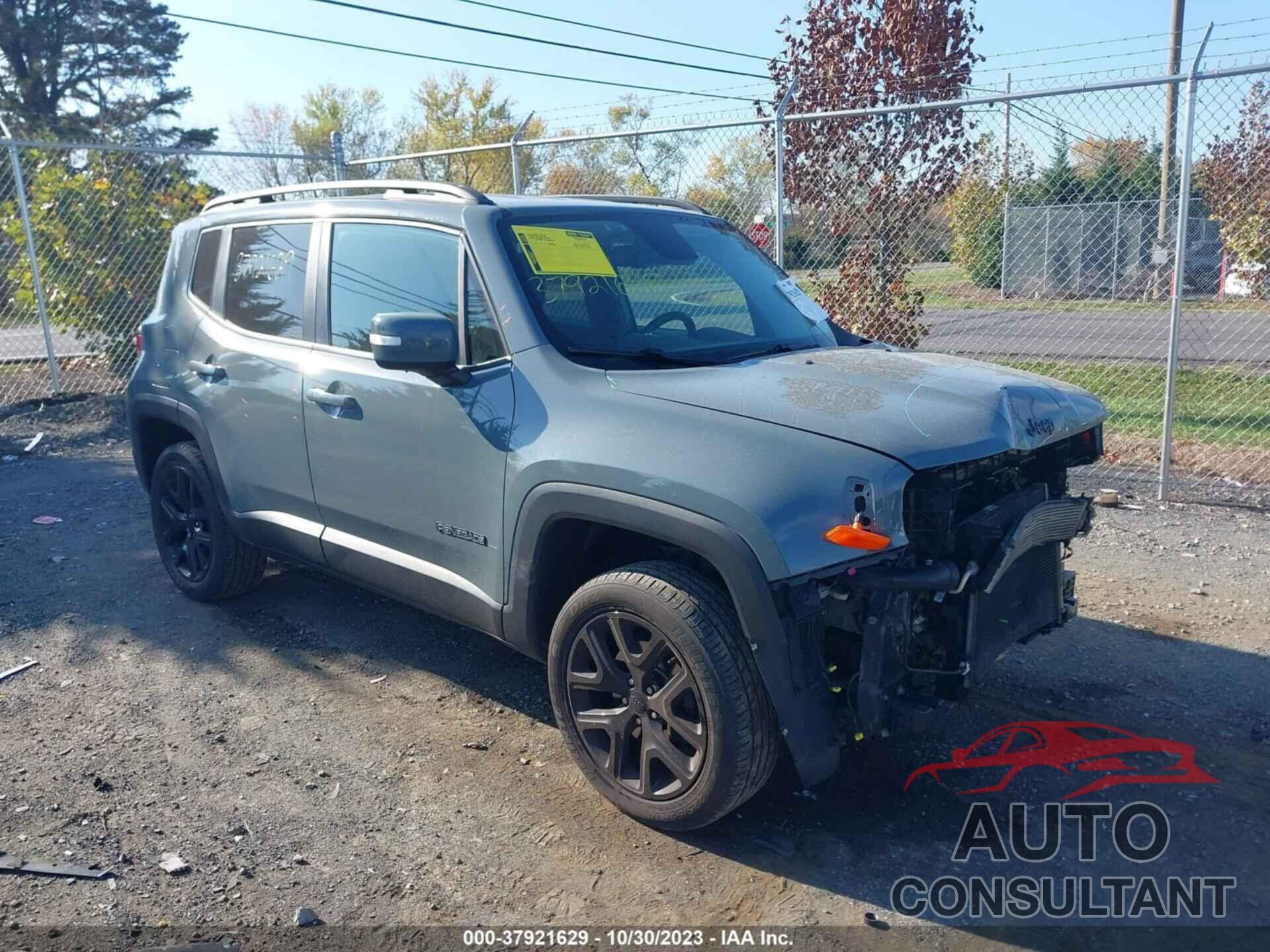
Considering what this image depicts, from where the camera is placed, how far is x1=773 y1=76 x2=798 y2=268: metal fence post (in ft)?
24.9

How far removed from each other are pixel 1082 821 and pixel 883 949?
97 centimetres

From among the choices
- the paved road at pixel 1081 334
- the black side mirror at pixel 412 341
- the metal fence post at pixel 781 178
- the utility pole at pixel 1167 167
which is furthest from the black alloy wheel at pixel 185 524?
the paved road at pixel 1081 334

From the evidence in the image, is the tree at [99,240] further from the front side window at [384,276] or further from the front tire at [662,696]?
the front tire at [662,696]

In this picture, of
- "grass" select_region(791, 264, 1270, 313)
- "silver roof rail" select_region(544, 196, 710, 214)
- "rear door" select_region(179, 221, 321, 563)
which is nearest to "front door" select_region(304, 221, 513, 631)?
"rear door" select_region(179, 221, 321, 563)

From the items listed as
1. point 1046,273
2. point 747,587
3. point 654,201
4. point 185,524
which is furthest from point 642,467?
point 1046,273

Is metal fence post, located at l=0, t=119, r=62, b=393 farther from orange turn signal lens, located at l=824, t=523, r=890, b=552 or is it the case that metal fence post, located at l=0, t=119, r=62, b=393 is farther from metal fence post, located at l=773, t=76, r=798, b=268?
orange turn signal lens, located at l=824, t=523, r=890, b=552

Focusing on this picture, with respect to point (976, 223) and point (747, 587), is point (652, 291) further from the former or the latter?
point (976, 223)

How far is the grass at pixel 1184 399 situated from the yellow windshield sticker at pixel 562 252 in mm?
5512

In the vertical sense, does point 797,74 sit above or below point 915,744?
above

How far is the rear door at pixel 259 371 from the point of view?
14.6 feet

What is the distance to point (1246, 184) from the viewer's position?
25.6 ft

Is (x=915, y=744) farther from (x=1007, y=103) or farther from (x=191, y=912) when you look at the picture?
(x=1007, y=103)

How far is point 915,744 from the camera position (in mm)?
3885

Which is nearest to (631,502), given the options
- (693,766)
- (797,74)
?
(693,766)
